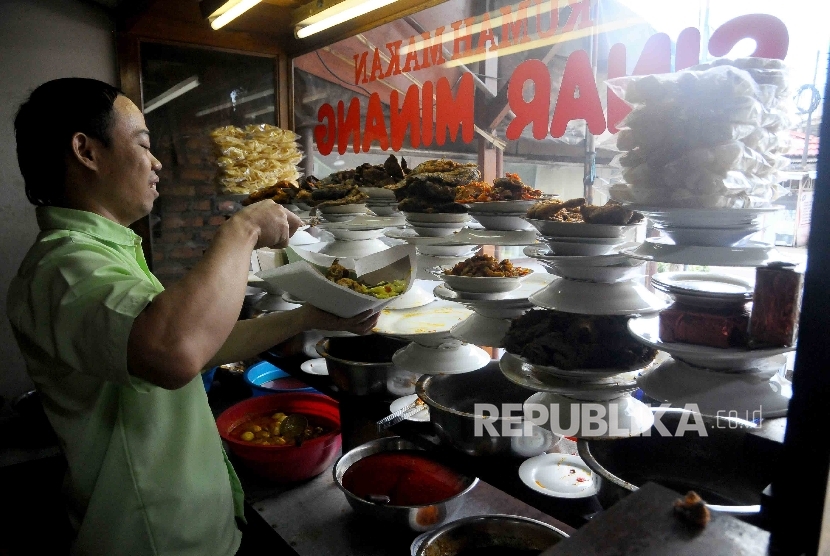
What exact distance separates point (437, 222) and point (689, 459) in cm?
122

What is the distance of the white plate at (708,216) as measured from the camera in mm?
1140

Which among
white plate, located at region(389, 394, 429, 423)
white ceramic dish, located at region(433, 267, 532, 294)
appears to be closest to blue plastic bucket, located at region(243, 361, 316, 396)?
white plate, located at region(389, 394, 429, 423)

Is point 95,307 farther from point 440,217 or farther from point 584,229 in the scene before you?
point 440,217

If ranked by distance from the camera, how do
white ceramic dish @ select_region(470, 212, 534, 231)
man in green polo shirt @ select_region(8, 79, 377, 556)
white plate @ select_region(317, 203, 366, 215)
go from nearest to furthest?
man in green polo shirt @ select_region(8, 79, 377, 556) < white ceramic dish @ select_region(470, 212, 534, 231) < white plate @ select_region(317, 203, 366, 215)

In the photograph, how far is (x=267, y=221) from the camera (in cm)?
152

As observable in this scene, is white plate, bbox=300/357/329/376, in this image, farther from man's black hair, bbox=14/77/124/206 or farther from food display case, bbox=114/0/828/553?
man's black hair, bbox=14/77/124/206

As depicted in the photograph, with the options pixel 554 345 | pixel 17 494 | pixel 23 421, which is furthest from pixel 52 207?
pixel 23 421

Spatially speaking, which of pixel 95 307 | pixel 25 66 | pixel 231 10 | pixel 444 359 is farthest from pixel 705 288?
pixel 25 66

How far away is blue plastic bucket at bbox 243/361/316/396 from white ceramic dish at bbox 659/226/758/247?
2886mm

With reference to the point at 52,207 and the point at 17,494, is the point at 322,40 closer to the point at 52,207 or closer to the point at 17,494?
the point at 52,207

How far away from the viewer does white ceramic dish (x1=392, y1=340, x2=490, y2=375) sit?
7.02 feet

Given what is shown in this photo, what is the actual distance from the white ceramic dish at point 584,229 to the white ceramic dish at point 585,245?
12 millimetres

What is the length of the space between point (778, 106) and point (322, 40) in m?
4.00

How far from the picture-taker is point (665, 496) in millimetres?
860
